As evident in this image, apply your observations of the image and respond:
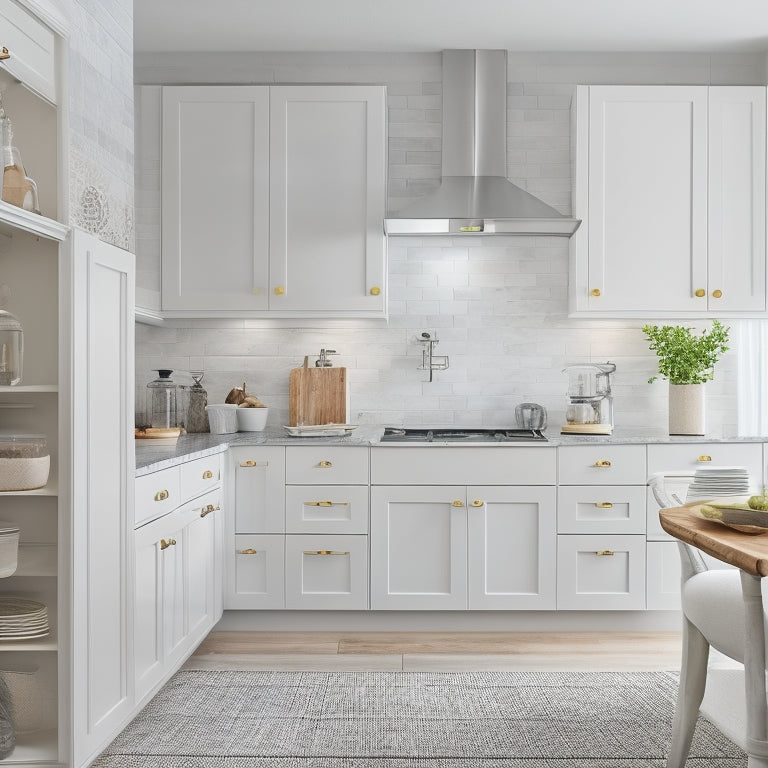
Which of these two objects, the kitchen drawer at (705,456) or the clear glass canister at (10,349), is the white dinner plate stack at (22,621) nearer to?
the clear glass canister at (10,349)

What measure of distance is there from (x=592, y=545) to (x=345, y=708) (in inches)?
54.1

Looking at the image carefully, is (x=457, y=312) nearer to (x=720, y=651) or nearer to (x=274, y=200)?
(x=274, y=200)

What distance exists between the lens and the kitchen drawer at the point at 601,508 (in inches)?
136

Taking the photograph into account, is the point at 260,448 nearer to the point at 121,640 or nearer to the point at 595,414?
the point at 121,640

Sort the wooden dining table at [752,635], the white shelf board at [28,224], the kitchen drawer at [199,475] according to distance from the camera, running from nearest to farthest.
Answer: the wooden dining table at [752,635] < the white shelf board at [28,224] < the kitchen drawer at [199,475]

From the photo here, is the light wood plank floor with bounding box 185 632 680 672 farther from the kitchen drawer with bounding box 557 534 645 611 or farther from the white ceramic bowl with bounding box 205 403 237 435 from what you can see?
the white ceramic bowl with bounding box 205 403 237 435

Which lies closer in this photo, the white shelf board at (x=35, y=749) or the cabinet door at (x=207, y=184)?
the white shelf board at (x=35, y=749)

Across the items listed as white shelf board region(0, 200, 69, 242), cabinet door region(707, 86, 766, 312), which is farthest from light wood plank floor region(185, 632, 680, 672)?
white shelf board region(0, 200, 69, 242)

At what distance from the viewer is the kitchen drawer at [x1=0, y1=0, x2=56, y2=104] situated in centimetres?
191

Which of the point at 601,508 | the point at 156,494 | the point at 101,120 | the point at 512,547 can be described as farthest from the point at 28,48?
the point at 601,508

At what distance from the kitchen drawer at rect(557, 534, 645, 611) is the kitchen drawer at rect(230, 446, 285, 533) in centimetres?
127

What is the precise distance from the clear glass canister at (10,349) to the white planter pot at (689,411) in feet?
9.69

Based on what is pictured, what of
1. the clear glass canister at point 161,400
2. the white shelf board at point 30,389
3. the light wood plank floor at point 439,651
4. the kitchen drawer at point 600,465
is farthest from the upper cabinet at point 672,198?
the white shelf board at point 30,389

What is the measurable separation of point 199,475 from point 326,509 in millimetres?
673
